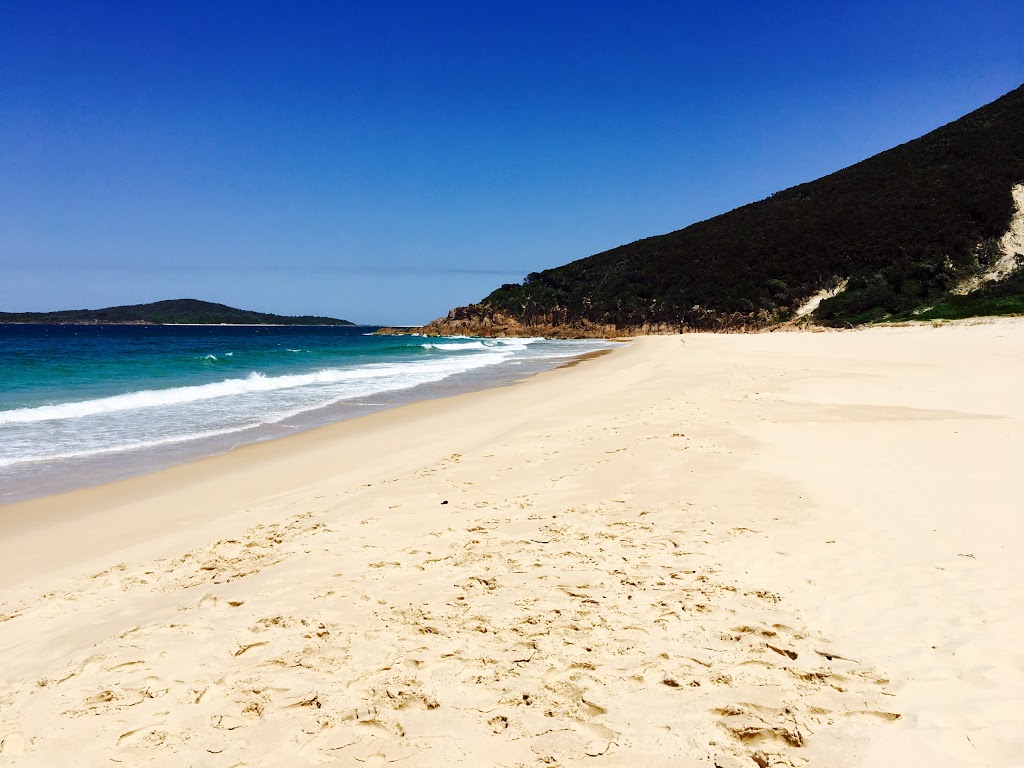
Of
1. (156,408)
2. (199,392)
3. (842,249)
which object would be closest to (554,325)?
(842,249)

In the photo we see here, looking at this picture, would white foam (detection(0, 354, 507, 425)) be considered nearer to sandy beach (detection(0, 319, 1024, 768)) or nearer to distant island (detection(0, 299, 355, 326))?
sandy beach (detection(0, 319, 1024, 768))

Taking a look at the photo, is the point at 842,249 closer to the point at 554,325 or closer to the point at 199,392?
the point at 554,325

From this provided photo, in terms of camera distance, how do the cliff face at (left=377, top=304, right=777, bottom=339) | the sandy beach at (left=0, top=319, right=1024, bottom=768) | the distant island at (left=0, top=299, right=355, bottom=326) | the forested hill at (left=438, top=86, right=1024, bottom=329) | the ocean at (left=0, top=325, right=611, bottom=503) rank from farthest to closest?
the distant island at (left=0, top=299, right=355, bottom=326) → the cliff face at (left=377, top=304, right=777, bottom=339) → the forested hill at (left=438, top=86, right=1024, bottom=329) → the ocean at (left=0, top=325, right=611, bottom=503) → the sandy beach at (left=0, top=319, right=1024, bottom=768)

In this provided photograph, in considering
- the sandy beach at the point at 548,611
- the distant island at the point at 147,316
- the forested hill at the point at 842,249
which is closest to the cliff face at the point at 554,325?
the forested hill at the point at 842,249

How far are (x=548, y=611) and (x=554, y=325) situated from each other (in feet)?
227

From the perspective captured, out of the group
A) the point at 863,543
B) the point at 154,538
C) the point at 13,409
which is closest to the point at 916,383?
the point at 863,543

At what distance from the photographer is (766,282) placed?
55.2m

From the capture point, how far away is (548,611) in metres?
3.51

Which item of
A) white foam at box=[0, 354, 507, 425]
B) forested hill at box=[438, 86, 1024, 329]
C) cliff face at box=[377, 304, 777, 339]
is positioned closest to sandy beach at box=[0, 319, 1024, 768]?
white foam at box=[0, 354, 507, 425]

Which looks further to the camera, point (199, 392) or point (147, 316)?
point (147, 316)

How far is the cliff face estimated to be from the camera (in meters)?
54.6

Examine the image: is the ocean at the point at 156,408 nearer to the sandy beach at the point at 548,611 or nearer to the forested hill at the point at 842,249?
the sandy beach at the point at 548,611

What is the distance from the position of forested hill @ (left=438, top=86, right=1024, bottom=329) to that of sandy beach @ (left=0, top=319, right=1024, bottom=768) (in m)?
40.3

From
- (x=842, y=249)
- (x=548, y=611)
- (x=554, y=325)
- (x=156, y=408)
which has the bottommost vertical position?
(x=548, y=611)
